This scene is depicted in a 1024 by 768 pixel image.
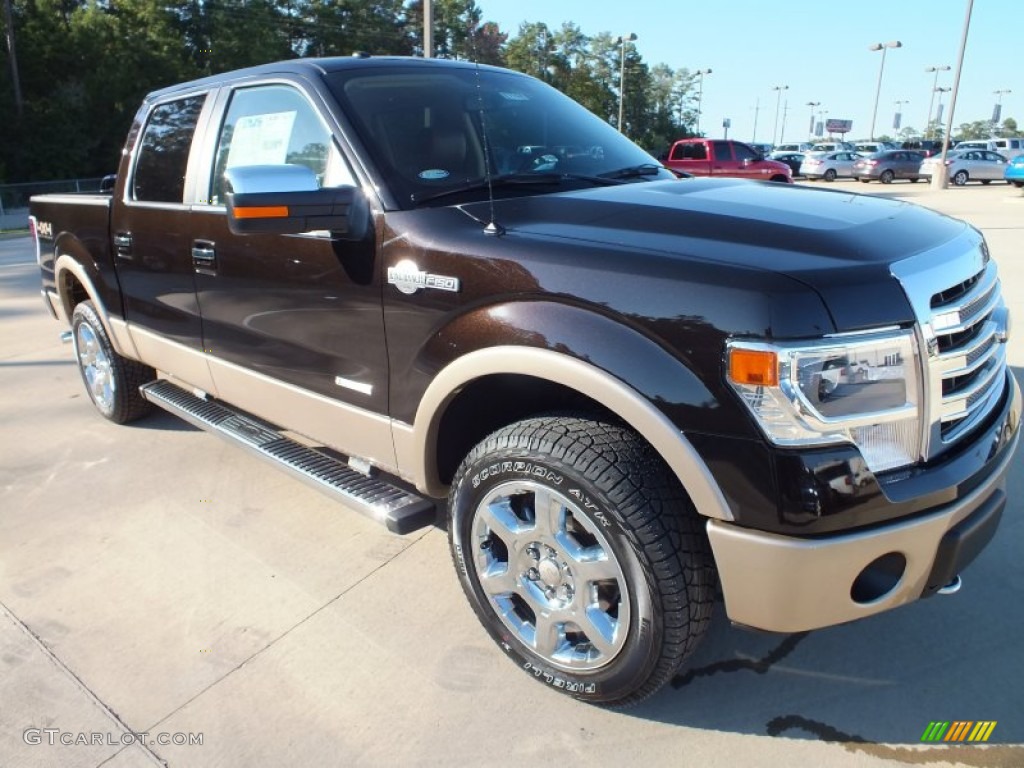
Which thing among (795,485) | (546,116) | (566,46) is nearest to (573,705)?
(795,485)

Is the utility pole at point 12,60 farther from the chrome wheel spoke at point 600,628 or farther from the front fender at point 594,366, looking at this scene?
the chrome wheel spoke at point 600,628

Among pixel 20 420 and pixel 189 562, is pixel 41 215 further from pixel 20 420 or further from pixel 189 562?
pixel 189 562

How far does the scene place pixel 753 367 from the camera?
1.84 meters

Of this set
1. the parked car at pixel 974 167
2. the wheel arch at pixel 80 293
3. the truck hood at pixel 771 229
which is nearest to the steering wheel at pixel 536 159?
the truck hood at pixel 771 229

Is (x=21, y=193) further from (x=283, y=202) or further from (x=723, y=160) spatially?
(x=283, y=202)

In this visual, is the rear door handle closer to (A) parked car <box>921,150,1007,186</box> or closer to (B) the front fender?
(B) the front fender

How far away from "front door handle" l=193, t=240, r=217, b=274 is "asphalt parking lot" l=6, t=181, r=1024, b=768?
1152mm

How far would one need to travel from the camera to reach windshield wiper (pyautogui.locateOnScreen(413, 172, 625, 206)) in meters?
2.75

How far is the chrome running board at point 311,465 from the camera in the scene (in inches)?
108

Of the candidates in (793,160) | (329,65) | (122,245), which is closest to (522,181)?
(329,65)

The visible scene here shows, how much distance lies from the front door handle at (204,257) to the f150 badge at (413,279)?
1203 mm

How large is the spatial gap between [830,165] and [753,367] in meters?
39.3

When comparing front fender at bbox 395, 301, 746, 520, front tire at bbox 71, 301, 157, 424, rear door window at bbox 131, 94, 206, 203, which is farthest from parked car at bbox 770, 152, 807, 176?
front fender at bbox 395, 301, 746, 520

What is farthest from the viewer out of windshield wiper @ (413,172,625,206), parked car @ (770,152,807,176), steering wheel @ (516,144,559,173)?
parked car @ (770,152,807,176)
